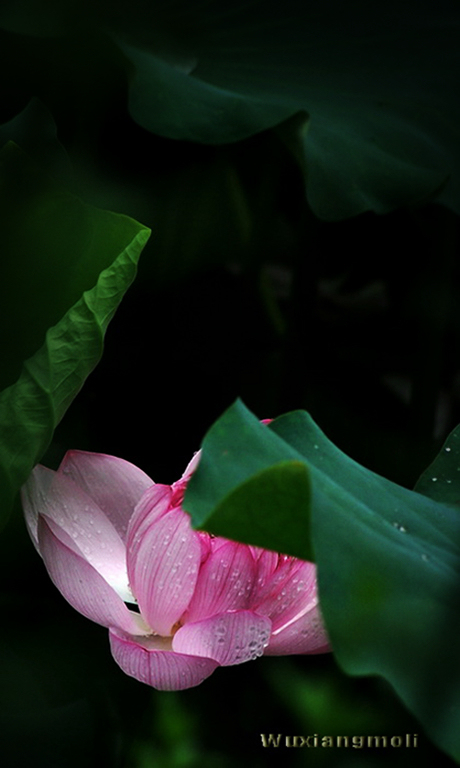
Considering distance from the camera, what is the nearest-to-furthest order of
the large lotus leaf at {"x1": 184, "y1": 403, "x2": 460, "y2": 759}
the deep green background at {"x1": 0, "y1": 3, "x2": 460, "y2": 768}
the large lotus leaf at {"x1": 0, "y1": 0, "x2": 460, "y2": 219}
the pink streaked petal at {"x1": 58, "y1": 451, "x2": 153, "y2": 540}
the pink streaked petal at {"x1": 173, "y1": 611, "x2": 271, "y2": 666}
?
the large lotus leaf at {"x1": 184, "y1": 403, "x2": 460, "y2": 759}
the pink streaked petal at {"x1": 173, "y1": 611, "x2": 271, "y2": 666}
the pink streaked petal at {"x1": 58, "y1": 451, "x2": 153, "y2": 540}
the deep green background at {"x1": 0, "y1": 3, "x2": 460, "y2": 768}
the large lotus leaf at {"x1": 0, "y1": 0, "x2": 460, "y2": 219}

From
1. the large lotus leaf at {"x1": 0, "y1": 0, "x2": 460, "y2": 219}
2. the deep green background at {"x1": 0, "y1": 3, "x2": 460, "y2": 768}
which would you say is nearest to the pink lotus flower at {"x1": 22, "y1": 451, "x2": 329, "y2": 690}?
the deep green background at {"x1": 0, "y1": 3, "x2": 460, "y2": 768}

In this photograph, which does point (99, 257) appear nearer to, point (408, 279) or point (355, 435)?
point (355, 435)

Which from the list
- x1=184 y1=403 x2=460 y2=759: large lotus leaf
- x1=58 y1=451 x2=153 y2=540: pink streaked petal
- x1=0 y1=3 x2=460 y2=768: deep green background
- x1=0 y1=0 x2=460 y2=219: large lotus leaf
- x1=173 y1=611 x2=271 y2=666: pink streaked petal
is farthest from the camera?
x1=0 y1=0 x2=460 y2=219: large lotus leaf

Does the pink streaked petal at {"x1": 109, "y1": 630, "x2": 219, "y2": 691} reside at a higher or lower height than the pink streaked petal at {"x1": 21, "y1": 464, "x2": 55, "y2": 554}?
lower

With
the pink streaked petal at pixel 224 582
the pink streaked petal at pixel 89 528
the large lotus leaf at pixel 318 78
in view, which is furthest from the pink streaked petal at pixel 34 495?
the large lotus leaf at pixel 318 78

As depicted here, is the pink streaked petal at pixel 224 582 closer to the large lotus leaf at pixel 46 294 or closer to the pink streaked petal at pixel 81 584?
the pink streaked petal at pixel 81 584

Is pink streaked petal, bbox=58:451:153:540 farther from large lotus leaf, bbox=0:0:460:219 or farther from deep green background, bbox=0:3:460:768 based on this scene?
large lotus leaf, bbox=0:0:460:219
